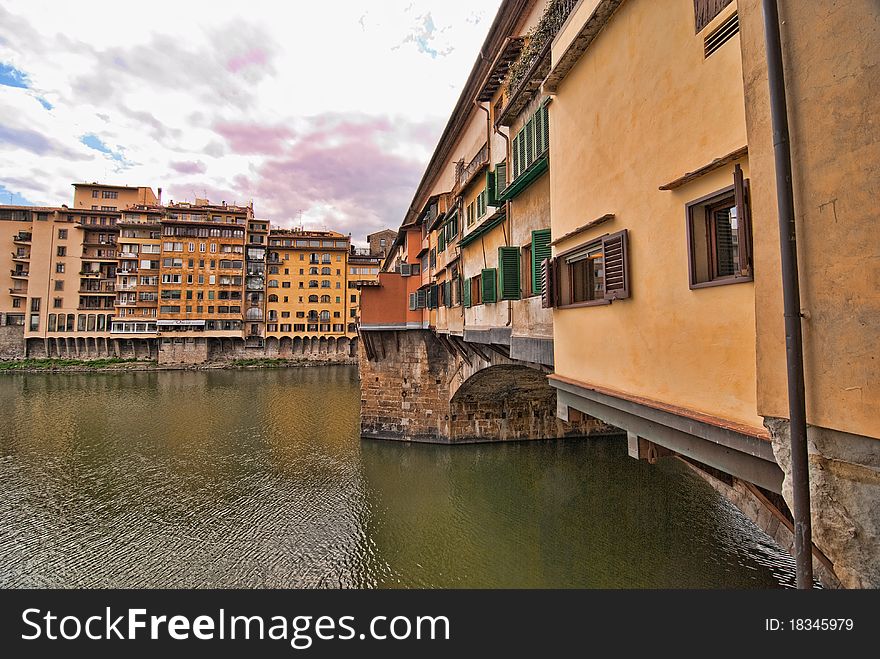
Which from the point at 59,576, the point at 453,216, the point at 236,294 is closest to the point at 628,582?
the point at 453,216

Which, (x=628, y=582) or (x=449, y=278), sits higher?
(x=449, y=278)

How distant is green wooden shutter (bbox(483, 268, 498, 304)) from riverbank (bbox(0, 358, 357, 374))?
51.1 metres

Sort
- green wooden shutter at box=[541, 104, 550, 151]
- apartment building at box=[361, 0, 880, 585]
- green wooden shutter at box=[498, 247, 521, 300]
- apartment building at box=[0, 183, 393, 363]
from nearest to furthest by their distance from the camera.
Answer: apartment building at box=[361, 0, 880, 585] → green wooden shutter at box=[541, 104, 550, 151] → green wooden shutter at box=[498, 247, 521, 300] → apartment building at box=[0, 183, 393, 363]

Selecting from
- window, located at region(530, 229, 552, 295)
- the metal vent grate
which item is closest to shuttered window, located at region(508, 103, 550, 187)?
window, located at region(530, 229, 552, 295)

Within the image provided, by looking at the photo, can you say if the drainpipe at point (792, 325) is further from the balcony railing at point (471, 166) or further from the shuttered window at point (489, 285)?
the balcony railing at point (471, 166)

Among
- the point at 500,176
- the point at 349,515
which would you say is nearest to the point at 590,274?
the point at 500,176

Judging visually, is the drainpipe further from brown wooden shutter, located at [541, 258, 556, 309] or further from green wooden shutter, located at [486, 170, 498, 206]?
green wooden shutter, located at [486, 170, 498, 206]

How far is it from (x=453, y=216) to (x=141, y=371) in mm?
52572

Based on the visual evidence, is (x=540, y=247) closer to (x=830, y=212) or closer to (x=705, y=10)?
(x=705, y=10)

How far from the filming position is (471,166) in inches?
591

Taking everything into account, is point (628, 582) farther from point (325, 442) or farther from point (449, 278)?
point (325, 442)

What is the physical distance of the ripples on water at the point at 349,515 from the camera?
33.9ft

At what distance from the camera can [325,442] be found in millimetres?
21422

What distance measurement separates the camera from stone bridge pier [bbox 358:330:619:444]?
19.8m
